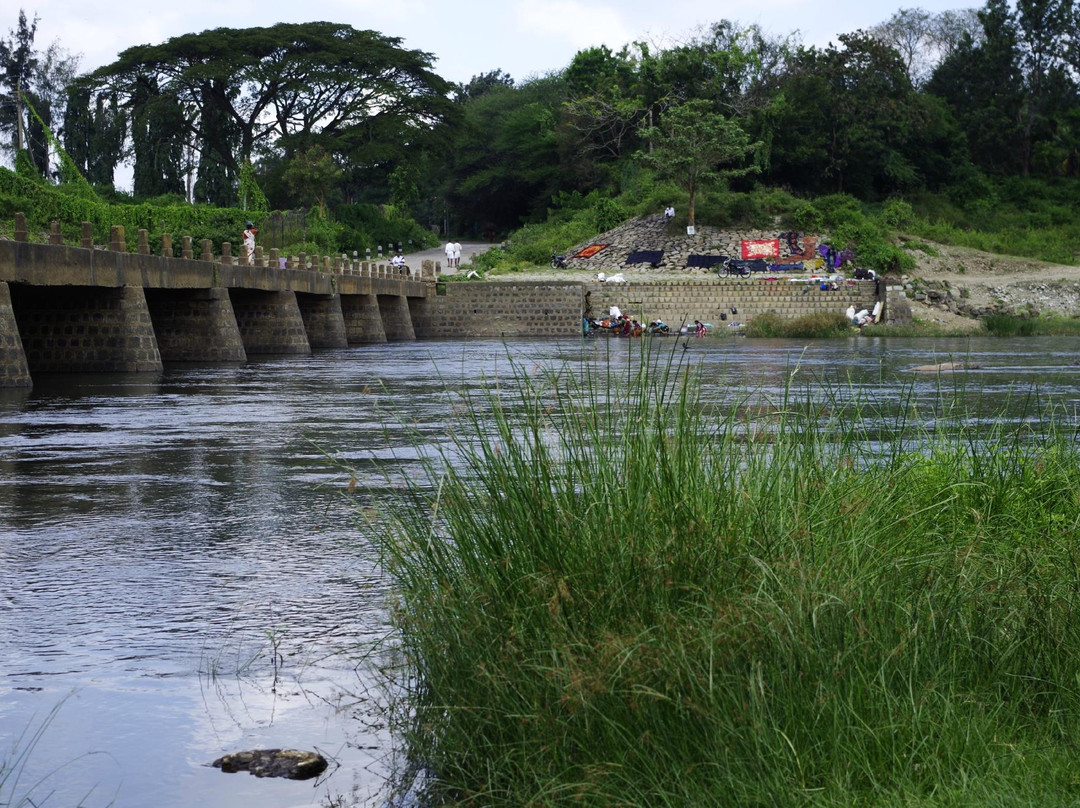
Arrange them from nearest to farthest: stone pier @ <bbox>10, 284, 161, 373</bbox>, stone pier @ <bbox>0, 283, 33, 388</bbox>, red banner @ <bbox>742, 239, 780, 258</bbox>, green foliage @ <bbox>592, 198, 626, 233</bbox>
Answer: stone pier @ <bbox>0, 283, 33, 388</bbox> < stone pier @ <bbox>10, 284, 161, 373</bbox> < red banner @ <bbox>742, 239, 780, 258</bbox> < green foliage @ <bbox>592, 198, 626, 233</bbox>

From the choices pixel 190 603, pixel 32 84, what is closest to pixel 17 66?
pixel 32 84

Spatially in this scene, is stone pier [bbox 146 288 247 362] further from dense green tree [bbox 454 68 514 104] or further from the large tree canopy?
dense green tree [bbox 454 68 514 104]

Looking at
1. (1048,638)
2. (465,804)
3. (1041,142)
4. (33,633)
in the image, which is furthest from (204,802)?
(1041,142)

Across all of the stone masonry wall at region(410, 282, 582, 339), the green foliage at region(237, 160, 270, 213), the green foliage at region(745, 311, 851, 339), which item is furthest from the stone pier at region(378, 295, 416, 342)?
the green foliage at region(745, 311, 851, 339)

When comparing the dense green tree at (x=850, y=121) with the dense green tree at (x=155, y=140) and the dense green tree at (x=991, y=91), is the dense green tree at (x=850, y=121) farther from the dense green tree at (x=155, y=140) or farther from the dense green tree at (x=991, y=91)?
the dense green tree at (x=155, y=140)

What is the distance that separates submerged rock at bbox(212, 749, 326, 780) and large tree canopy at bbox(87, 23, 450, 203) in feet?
208

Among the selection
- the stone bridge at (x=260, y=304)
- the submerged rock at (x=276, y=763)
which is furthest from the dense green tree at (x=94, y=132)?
the submerged rock at (x=276, y=763)

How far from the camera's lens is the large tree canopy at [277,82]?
6600cm

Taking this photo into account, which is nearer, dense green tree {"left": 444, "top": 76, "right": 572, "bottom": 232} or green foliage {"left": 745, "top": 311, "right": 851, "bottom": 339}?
green foliage {"left": 745, "top": 311, "right": 851, "bottom": 339}

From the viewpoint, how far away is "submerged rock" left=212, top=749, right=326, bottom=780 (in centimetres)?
479

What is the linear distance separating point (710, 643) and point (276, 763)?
178cm

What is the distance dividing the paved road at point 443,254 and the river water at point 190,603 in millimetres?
45795

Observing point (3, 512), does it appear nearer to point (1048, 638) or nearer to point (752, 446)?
point (752, 446)

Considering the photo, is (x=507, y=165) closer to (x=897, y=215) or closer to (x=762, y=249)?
(x=762, y=249)
